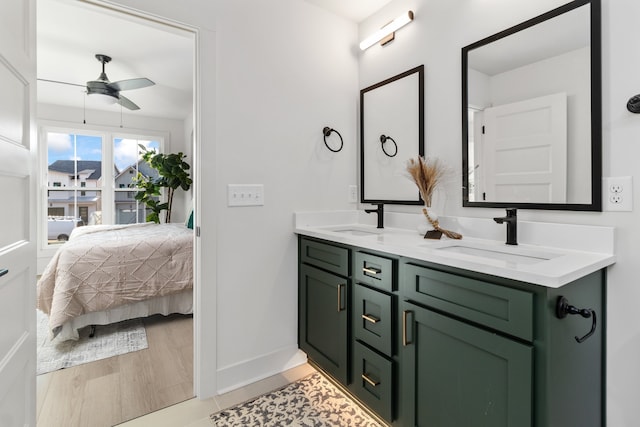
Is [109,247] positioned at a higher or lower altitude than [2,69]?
lower

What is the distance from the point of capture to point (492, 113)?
5.18 feet

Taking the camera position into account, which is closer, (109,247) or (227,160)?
(227,160)

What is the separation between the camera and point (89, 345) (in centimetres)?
246

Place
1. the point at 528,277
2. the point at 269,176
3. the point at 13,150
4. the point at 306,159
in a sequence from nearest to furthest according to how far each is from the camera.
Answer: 1. the point at 528,277
2. the point at 13,150
3. the point at 269,176
4. the point at 306,159

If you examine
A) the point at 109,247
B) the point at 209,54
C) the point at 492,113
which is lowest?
the point at 109,247

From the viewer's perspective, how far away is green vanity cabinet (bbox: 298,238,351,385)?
1677 millimetres

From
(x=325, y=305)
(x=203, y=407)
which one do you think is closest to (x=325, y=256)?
(x=325, y=305)

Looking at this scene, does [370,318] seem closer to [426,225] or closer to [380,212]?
[426,225]

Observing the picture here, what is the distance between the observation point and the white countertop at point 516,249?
3.24 ft

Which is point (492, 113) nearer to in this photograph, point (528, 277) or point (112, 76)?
point (528, 277)

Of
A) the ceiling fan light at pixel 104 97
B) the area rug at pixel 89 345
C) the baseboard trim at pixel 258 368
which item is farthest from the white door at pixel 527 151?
the ceiling fan light at pixel 104 97

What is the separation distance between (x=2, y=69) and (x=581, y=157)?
207cm

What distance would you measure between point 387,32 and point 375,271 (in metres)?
1.55

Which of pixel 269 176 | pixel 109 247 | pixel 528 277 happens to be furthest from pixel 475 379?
pixel 109 247
